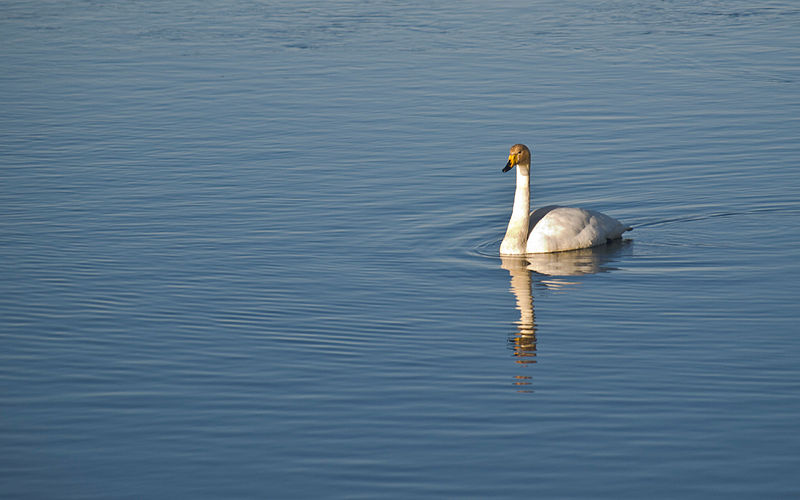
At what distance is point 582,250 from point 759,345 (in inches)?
171

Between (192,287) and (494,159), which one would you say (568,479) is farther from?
(494,159)

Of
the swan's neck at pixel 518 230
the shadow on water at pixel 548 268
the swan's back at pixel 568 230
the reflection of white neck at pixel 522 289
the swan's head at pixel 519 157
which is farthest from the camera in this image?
the swan's head at pixel 519 157

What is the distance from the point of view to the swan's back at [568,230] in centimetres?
1524

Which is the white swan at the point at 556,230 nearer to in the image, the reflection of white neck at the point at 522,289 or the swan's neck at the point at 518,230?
the swan's neck at the point at 518,230

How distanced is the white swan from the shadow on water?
0.12 m

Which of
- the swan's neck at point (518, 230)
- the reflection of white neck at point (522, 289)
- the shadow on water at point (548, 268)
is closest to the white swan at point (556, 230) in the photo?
the swan's neck at point (518, 230)

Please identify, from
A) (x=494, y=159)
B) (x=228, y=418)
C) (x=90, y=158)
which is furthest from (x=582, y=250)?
(x=90, y=158)

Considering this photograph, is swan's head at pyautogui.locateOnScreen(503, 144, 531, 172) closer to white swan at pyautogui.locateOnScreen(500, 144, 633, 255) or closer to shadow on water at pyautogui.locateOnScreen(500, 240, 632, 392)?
white swan at pyautogui.locateOnScreen(500, 144, 633, 255)

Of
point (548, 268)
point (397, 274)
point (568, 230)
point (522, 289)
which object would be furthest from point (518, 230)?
point (397, 274)

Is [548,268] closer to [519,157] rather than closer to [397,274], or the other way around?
[519,157]

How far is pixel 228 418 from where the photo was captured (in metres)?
9.91

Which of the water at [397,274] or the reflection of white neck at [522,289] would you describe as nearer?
the water at [397,274]

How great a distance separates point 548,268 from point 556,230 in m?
0.65

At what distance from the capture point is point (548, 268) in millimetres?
14891
